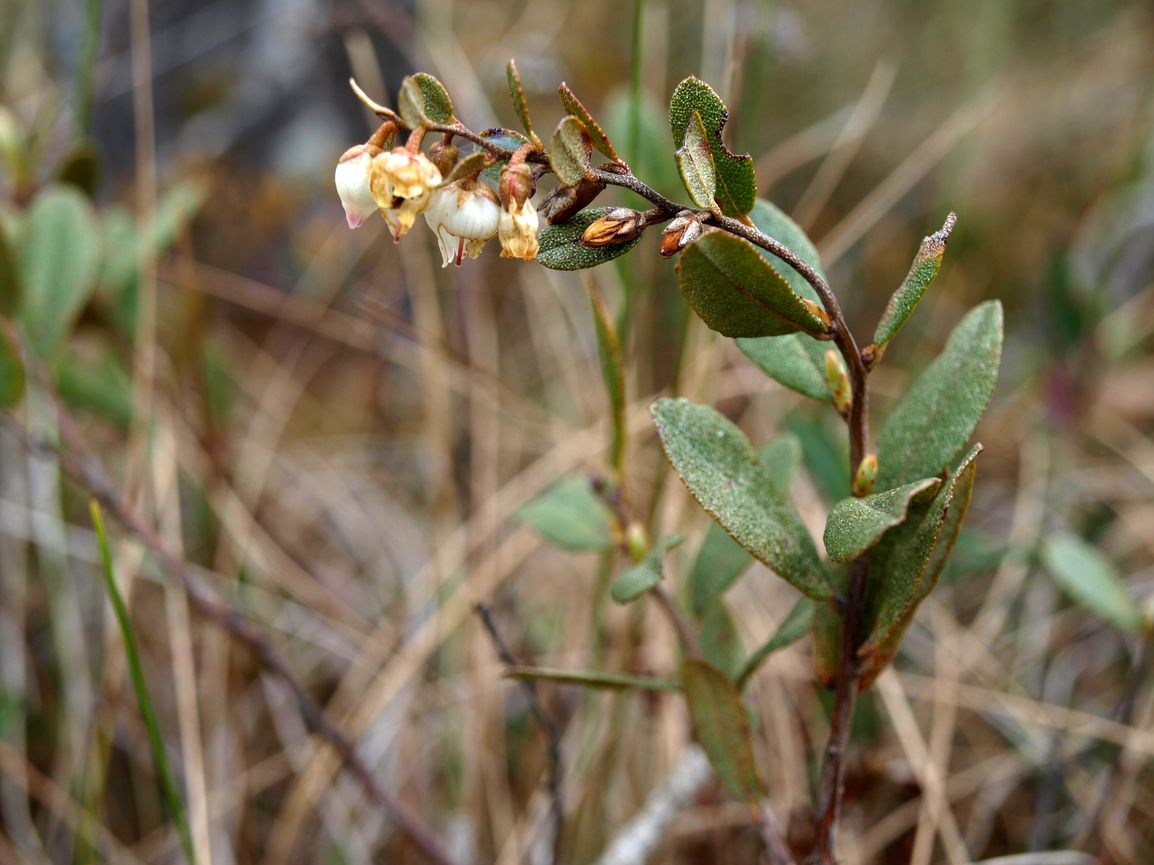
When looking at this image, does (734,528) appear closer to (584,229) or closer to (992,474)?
(584,229)

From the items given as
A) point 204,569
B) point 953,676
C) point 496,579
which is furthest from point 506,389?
point 953,676

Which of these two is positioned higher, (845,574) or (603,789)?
(845,574)

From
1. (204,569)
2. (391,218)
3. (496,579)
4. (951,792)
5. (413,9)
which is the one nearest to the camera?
(391,218)

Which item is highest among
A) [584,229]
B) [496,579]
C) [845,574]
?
[584,229]

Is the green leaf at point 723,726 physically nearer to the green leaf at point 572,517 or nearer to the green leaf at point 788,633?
the green leaf at point 788,633

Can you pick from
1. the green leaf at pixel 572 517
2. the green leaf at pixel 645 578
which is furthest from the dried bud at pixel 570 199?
the green leaf at pixel 572 517

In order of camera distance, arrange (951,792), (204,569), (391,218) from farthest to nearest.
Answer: (204,569) → (951,792) → (391,218)
